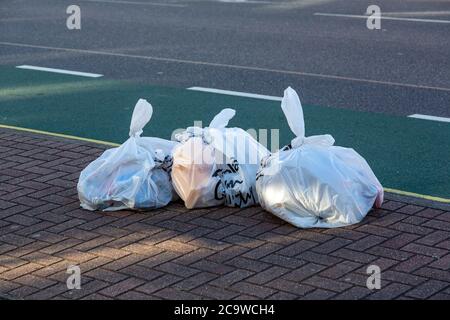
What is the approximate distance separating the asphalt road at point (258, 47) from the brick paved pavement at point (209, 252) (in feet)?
11.3

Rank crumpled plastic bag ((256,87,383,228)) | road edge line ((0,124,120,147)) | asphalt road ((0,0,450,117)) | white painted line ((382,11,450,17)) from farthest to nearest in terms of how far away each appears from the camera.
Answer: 1. white painted line ((382,11,450,17))
2. asphalt road ((0,0,450,117))
3. road edge line ((0,124,120,147))
4. crumpled plastic bag ((256,87,383,228))

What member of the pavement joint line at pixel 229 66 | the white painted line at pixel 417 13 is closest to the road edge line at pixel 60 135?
the pavement joint line at pixel 229 66

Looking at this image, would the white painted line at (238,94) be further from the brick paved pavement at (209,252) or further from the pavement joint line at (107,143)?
the brick paved pavement at (209,252)

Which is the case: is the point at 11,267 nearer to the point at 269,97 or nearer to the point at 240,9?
the point at 269,97

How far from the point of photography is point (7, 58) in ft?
43.5

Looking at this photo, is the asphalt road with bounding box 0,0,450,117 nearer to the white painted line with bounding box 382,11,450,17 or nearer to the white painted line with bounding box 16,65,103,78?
the white painted line with bounding box 382,11,450,17

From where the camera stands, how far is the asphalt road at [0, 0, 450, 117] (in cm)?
1097

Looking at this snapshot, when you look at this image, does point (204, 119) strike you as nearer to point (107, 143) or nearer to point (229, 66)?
point (107, 143)

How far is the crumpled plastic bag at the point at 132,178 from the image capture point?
714cm

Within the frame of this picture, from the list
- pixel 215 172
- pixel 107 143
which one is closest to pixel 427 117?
pixel 107 143

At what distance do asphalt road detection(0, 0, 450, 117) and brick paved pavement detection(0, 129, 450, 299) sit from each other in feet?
11.3

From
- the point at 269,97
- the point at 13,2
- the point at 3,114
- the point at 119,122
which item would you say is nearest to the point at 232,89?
the point at 269,97

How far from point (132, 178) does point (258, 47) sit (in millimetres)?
6287

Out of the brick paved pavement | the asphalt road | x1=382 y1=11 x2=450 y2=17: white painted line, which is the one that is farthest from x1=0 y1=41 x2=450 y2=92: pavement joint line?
x1=382 y1=11 x2=450 y2=17: white painted line
